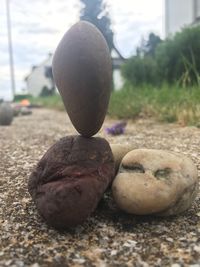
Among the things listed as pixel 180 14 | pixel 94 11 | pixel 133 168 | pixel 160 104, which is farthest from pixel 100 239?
pixel 94 11

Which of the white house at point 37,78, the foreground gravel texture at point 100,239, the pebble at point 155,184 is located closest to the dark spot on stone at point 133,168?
the pebble at point 155,184

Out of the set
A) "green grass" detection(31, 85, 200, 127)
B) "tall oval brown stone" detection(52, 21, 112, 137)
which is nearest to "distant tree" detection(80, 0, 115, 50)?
"green grass" detection(31, 85, 200, 127)

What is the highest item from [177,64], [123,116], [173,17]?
[173,17]

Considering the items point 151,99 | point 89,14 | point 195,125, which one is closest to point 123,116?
point 151,99

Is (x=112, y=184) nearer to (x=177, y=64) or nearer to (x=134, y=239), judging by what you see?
(x=134, y=239)

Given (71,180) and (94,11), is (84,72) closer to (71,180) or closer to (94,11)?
(71,180)

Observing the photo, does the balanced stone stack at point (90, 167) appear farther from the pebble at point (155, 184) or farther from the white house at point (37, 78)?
the white house at point (37, 78)
